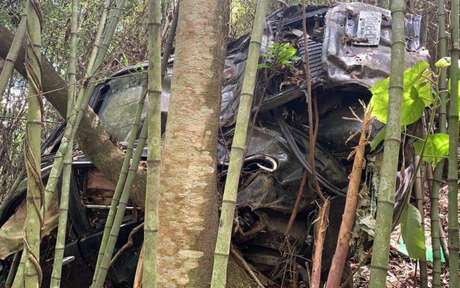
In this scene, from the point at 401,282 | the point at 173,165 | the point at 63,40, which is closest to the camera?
the point at 173,165

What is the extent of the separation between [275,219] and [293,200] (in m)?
0.14

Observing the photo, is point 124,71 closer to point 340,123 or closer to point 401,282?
point 340,123

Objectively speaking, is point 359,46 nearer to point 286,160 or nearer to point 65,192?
point 286,160

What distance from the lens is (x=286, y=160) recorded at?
8.71ft

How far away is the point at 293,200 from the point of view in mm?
2639

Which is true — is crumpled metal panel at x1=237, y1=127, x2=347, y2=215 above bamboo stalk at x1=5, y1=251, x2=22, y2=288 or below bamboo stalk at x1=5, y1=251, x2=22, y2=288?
above

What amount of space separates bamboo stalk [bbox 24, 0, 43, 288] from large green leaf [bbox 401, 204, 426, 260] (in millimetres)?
990

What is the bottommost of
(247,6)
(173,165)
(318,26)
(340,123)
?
(173,165)

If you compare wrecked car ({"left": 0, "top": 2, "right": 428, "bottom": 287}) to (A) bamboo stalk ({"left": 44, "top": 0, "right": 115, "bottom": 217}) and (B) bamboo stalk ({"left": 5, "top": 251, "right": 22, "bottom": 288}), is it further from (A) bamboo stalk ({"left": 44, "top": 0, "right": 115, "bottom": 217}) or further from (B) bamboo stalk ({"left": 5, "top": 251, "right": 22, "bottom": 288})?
(A) bamboo stalk ({"left": 44, "top": 0, "right": 115, "bottom": 217})

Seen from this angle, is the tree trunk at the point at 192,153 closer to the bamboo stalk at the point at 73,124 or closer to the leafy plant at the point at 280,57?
the bamboo stalk at the point at 73,124

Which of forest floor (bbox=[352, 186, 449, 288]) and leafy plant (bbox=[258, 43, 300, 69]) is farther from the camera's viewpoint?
forest floor (bbox=[352, 186, 449, 288])

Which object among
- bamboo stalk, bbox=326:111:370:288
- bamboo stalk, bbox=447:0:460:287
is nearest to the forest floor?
bamboo stalk, bbox=326:111:370:288

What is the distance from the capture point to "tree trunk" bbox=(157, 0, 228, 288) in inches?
69.5

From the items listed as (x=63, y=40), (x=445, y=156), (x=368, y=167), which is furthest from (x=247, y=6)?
(x=445, y=156)
